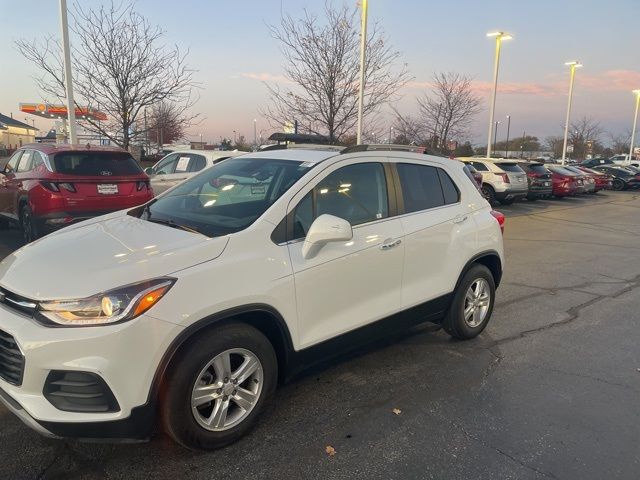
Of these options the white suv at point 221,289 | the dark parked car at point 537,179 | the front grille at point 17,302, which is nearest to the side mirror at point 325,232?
the white suv at point 221,289

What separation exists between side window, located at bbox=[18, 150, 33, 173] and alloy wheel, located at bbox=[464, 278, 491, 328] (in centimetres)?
685

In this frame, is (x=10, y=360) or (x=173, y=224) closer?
(x=10, y=360)

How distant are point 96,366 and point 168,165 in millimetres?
9384

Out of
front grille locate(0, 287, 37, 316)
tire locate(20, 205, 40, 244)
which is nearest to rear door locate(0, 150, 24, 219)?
tire locate(20, 205, 40, 244)

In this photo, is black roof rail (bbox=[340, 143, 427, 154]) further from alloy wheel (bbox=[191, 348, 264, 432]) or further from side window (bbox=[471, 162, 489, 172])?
side window (bbox=[471, 162, 489, 172])

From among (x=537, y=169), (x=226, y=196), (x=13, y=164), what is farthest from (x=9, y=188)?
(x=537, y=169)

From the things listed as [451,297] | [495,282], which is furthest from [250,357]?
[495,282]

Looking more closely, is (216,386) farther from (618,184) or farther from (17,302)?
(618,184)

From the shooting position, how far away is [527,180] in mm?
18953

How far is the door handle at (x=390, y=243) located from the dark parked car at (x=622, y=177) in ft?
104

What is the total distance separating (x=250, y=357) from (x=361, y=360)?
1480 mm

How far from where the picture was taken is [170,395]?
8.55ft

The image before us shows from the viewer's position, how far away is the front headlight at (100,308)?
8.02 feet

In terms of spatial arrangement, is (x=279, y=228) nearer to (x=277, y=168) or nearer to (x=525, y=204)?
(x=277, y=168)
